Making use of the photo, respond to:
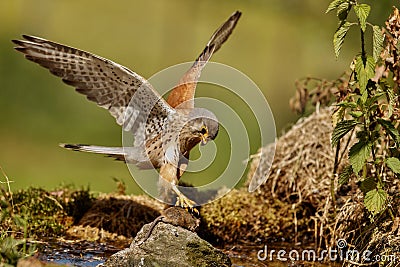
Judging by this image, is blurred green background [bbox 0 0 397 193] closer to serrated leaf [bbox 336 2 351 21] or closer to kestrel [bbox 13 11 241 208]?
kestrel [bbox 13 11 241 208]

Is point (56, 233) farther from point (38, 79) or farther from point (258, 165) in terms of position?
point (38, 79)

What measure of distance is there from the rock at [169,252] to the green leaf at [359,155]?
2.57ft

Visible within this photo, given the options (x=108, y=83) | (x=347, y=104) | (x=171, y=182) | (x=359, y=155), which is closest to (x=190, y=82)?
(x=108, y=83)

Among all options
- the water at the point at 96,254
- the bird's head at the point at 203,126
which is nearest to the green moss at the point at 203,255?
the water at the point at 96,254

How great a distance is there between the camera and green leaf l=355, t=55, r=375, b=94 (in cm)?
353

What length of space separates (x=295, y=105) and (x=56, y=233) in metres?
1.75

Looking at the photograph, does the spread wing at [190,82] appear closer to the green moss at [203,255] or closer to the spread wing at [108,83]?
the spread wing at [108,83]

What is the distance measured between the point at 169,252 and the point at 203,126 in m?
0.86

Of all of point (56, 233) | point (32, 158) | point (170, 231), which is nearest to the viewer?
point (170, 231)

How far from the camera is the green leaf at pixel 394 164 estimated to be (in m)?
3.60

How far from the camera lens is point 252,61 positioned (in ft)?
44.7

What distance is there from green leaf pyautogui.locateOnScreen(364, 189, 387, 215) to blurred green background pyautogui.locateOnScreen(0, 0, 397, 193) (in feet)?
19.4

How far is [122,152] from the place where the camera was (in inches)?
171

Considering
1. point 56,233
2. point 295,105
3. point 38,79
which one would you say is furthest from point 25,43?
point 38,79
